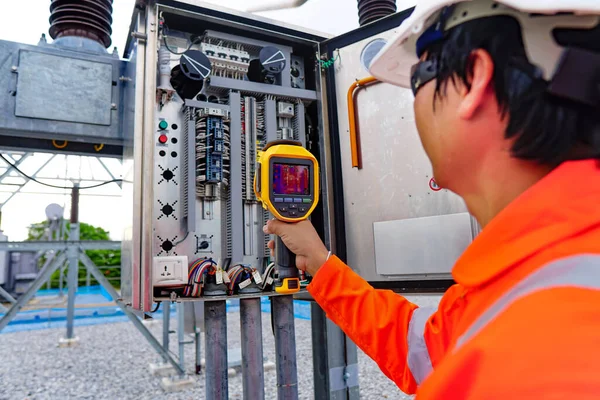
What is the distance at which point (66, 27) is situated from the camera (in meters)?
2.27

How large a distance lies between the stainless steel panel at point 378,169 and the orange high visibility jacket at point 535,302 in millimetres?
1449

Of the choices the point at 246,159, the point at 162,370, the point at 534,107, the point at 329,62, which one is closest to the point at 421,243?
the point at 246,159

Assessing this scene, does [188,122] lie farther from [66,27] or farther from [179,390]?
[179,390]

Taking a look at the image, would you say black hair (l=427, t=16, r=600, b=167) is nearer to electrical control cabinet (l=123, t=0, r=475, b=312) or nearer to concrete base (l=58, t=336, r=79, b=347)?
electrical control cabinet (l=123, t=0, r=475, b=312)

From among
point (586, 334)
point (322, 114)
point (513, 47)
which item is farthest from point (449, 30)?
point (322, 114)

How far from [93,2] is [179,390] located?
404 centimetres

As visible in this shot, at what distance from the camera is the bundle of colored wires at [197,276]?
1.88 meters

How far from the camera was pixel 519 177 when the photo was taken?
0.63 meters

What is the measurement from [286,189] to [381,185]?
727mm

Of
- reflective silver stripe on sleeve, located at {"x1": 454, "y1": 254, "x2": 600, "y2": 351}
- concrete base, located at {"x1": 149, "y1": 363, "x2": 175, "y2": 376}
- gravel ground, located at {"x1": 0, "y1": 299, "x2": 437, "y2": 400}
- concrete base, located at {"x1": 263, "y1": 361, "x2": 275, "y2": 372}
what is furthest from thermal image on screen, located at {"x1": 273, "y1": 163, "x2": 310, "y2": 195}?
concrete base, located at {"x1": 149, "y1": 363, "x2": 175, "y2": 376}

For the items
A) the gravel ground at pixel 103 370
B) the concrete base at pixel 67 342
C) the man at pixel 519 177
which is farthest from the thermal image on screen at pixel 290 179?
the concrete base at pixel 67 342

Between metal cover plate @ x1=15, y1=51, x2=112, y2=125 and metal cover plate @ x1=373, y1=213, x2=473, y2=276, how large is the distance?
1.57 m

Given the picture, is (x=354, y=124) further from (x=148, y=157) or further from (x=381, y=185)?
(x=148, y=157)

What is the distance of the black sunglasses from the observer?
2.45 ft
